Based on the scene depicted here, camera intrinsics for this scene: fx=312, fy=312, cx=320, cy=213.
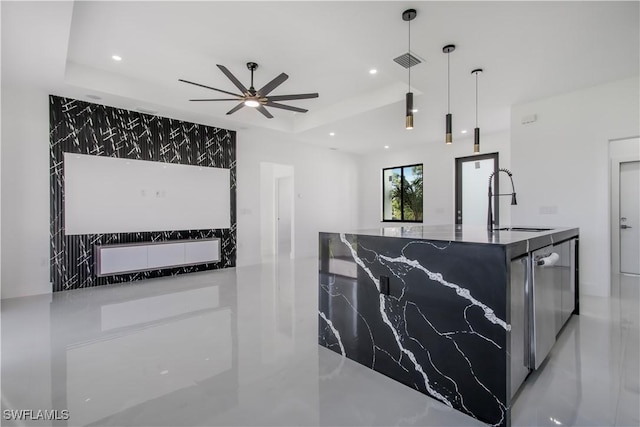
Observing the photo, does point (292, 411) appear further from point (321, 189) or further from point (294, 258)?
point (321, 189)

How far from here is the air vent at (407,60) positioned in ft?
10.9

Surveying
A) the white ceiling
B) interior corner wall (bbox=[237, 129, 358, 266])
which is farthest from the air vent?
interior corner wall (bbox=[237, 129, 358, 266])

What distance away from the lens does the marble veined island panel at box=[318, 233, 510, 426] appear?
1.66 meters

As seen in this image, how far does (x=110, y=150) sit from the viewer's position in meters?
4.99

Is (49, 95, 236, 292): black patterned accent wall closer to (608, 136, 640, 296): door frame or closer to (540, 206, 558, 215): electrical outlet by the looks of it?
(540, 206, 558, 215): electrical outlet

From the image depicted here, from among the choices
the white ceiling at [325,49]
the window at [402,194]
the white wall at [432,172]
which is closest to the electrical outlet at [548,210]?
the white ceiling at [325,49]

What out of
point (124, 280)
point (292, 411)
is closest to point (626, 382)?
point (292, 411)

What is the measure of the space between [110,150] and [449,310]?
17.8 feet

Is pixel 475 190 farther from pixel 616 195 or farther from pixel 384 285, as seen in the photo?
pixel 384 285

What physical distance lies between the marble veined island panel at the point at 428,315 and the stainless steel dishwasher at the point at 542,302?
0.49 meters

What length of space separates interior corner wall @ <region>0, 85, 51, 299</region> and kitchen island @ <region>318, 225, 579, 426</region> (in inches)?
174

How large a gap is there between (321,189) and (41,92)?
5.74 metres

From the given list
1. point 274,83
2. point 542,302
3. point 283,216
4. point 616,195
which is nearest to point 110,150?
point 274,83

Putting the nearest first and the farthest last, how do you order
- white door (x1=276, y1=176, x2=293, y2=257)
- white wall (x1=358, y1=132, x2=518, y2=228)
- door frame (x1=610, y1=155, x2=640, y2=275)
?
door frame (x1=610, y1=155, x2=640, y2=275) → white wall (x1=358, y1=132, x2=518, y2=228) → white door (x1=276, y1=176, x2=293, y2=257)
